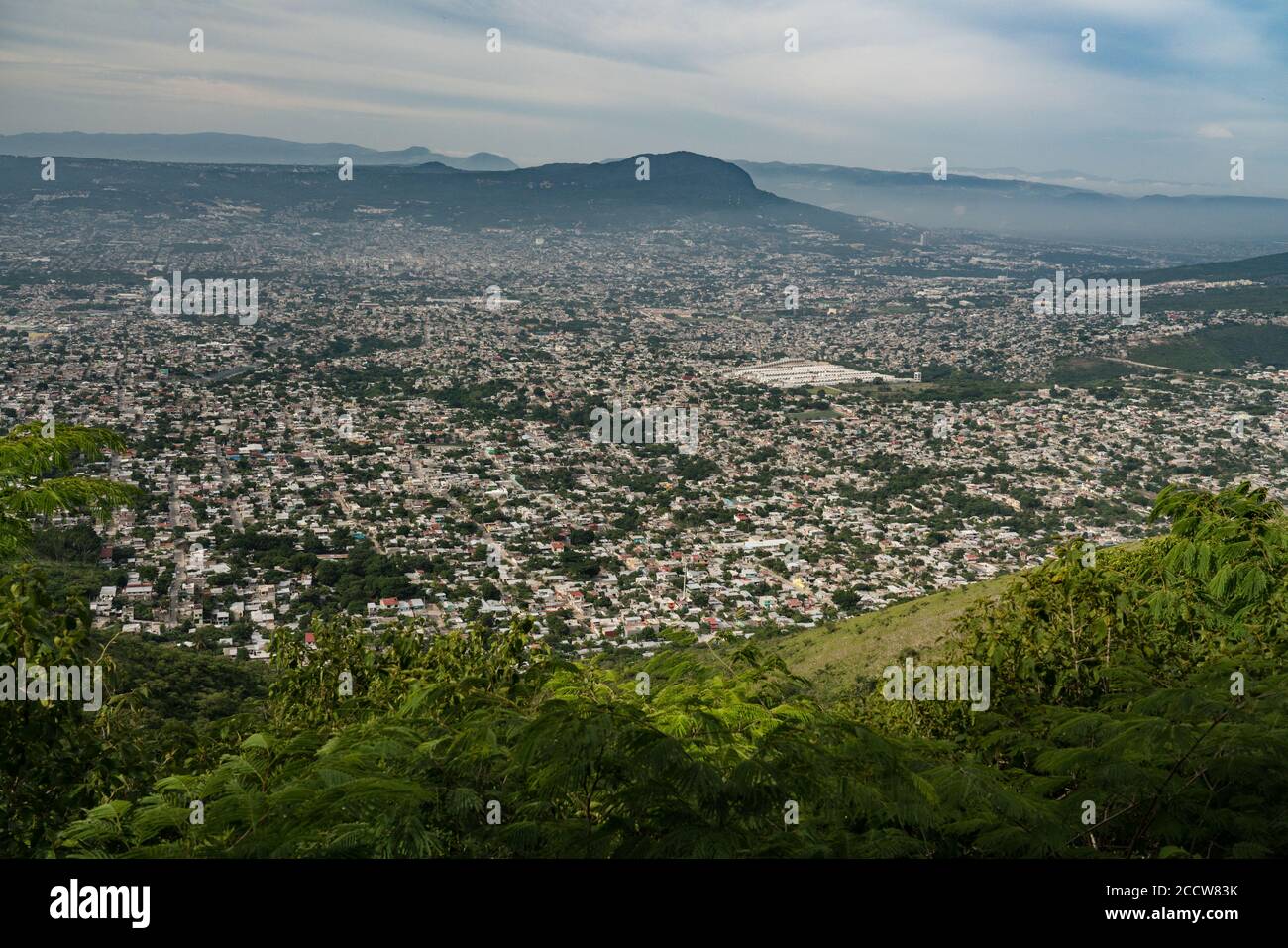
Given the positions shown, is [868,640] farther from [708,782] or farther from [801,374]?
[801,374]

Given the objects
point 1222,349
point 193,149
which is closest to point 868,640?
point 1222,349

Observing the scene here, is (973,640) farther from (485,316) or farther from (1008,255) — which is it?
(1008,255)

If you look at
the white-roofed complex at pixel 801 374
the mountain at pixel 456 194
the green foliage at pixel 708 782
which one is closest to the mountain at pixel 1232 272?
the white-roofed complex at pixel 801 374

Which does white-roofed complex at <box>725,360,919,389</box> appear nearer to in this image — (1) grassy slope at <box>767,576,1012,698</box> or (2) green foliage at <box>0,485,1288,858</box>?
(1) grassy slope at <box>767,576,1012,698</box>

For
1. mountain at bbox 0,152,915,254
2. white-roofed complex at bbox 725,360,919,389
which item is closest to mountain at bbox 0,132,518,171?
mountain at bbox 0,152,915,254

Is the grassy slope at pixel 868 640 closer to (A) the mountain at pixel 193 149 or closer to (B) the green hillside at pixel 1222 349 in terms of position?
(B) the green hillside at pixel 1222 349
